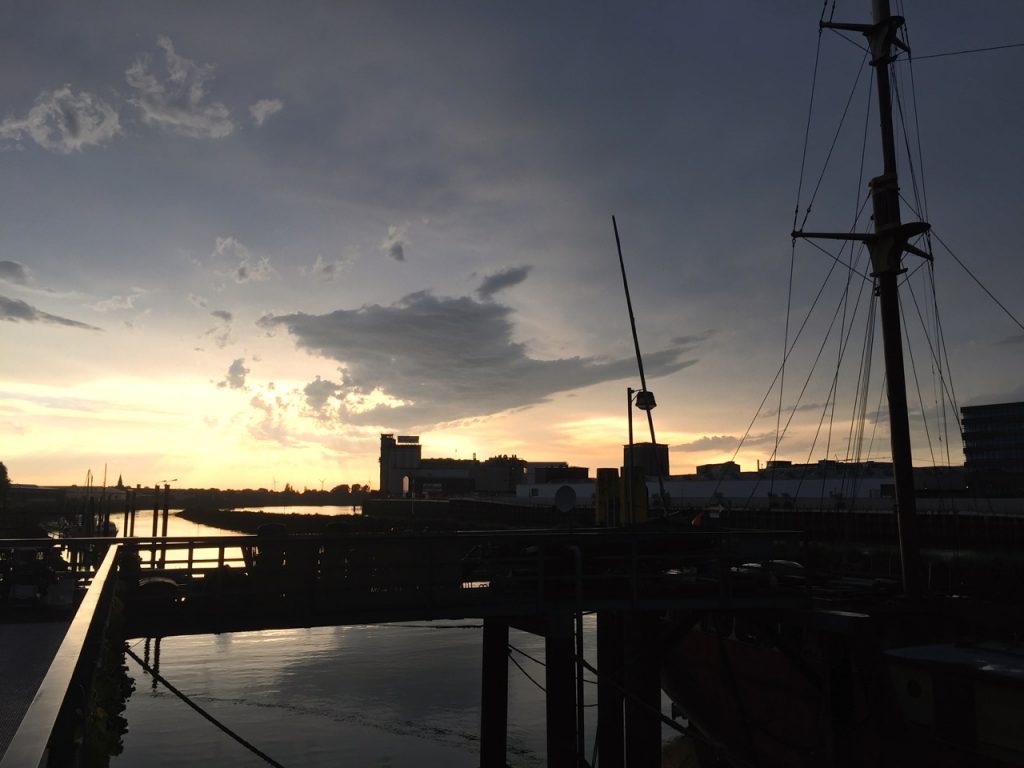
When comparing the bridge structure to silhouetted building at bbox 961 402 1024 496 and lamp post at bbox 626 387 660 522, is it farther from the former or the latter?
silhouetted building at bbox 961 402 1024 496

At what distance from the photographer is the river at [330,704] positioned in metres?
25.2

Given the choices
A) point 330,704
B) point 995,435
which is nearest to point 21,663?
point 330,704

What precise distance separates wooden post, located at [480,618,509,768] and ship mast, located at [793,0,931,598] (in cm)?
968

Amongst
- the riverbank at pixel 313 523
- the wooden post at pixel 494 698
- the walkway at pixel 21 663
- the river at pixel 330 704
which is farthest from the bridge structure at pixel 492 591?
the riverbank at pixel 313 523

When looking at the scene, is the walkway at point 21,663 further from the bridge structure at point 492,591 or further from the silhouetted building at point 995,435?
the silhouetted building at point 995,435

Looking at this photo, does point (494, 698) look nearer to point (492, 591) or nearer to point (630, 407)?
point (492, 591)

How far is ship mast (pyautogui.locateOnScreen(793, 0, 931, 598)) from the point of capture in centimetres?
1803

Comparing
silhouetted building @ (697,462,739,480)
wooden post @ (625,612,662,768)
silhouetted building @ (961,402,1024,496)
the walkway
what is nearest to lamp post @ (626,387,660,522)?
wooden post @ (625,612,662,768)

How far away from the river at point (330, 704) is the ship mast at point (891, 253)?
10259mm

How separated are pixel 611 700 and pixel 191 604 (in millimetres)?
10458

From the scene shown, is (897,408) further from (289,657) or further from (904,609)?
(289,657)

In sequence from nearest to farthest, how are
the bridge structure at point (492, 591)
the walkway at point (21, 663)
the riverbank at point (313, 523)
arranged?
the walkway at point (21, 663) < the bridge structure at point (492, 591) < the riverbank at point (313, 523)

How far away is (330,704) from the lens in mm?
31266

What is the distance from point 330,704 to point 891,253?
90.8ft
